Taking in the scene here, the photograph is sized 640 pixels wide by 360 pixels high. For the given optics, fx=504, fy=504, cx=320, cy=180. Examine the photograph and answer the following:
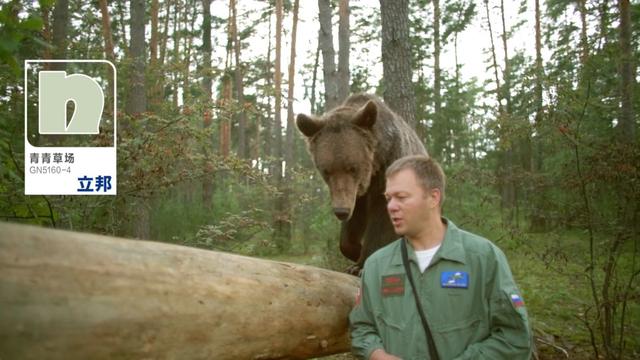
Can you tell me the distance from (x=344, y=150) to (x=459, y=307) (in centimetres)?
243

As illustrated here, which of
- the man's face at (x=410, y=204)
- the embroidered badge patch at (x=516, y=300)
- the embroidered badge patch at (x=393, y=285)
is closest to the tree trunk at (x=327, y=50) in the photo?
the man's face at (x=410, y=204)

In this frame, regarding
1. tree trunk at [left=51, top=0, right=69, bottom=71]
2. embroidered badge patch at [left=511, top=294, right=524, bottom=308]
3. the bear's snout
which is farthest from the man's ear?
tree trunk at [left=51, top=0, right=69, bottom=71]

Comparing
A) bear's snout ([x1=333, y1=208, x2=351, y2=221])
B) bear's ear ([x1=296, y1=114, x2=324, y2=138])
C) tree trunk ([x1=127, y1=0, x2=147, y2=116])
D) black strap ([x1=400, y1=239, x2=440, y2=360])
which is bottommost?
black strap ([x1=400, y1=239, x2=440, y2=360])

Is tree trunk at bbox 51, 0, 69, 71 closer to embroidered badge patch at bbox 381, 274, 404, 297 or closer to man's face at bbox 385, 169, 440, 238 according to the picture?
man's face at bbox 385, 169, 440, 238

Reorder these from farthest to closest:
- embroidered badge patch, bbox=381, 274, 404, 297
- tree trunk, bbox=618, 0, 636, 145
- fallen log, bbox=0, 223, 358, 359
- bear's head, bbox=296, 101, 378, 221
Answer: tree trunk, bbox=618, 0, 636, 145 < bear's head, bbox=296, 101, 378, 221 < embroidered badge patch, bbox=381, 274, 404, 297 < fallen log, bbox=0, 223, 358, 359

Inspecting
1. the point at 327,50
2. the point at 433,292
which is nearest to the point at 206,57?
the point at 327,50

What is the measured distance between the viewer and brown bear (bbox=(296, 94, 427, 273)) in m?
4.98

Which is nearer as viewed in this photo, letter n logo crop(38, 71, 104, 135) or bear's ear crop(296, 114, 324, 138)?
bear's ear crop(296, 114, 324, 138)

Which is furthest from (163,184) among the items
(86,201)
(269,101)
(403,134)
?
(269,101)

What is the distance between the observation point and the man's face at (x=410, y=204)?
3119 millimetres

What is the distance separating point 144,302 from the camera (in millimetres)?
2311

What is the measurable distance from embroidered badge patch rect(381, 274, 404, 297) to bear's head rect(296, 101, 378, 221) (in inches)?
65.7

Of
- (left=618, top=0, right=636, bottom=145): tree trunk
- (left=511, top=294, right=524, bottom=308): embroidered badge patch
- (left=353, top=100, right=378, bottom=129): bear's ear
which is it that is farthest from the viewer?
(left=618, top=0, right=636, bottom=145): tree trunk

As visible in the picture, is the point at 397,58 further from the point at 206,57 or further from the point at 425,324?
the point at 206,57
